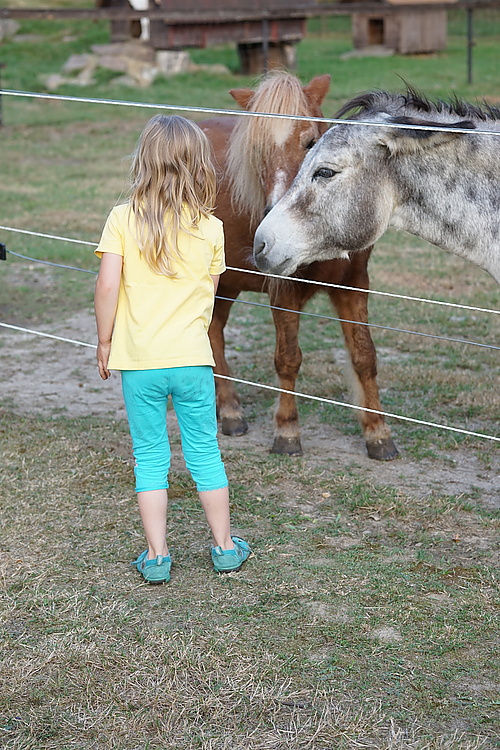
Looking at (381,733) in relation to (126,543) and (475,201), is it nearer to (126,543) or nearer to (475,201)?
(126,543)

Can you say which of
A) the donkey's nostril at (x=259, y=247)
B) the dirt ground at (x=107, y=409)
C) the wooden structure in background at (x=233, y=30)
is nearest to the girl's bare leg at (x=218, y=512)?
the donkey's nostril at (x=259, y=247)

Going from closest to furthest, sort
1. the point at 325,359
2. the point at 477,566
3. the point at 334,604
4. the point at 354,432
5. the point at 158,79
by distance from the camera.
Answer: the point at 334,604, the point at 477,566, the point at 354,432, the point at 325,359, the point at 158,79

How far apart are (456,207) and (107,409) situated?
263 centimetres

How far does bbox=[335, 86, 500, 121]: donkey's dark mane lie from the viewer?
3.52 meters

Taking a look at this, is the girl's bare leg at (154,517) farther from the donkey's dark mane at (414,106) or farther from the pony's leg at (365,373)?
the donkey's dark mane at (414,106)

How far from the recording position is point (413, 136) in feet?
11.0

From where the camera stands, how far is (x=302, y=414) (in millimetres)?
5238

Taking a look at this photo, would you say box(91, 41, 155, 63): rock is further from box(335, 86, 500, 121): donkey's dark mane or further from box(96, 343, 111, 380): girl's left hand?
box(96, 343, 111, 380): girl's left hand

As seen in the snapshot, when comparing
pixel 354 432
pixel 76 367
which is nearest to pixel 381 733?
pixel 354 432

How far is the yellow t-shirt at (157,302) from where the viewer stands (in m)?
3.12

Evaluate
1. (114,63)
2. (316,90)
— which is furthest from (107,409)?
(114,63)

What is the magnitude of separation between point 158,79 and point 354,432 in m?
15.2

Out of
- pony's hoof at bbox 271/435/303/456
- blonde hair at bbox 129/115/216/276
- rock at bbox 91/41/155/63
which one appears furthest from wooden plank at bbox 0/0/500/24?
blonde hair at bbox 129/115/216/276

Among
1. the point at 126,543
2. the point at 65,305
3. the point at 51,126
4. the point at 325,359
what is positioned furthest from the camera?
the point at 51,126
